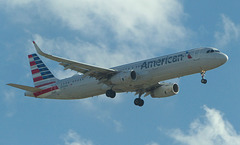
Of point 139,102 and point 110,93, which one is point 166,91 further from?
point 110,93

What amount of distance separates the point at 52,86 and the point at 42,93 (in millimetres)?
1551

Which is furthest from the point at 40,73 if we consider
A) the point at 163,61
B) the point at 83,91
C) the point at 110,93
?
the point at 163,61

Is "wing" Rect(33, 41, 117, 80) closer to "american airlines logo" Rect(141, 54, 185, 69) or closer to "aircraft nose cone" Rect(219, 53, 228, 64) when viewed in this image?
"american airlines logo" Rect(141, 54, 185, 69)

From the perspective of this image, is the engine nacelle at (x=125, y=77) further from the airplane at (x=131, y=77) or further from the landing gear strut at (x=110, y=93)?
the landing gear strut at (x=110, y=93)

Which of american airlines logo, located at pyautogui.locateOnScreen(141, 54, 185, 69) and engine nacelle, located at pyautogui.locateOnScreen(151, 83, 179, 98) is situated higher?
american airlines logo, located at pyautogui.locateOnScreen(141, 54, 185, 69)

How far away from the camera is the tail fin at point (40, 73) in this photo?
59.3 meters

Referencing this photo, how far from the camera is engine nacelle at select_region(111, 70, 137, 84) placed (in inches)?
1927

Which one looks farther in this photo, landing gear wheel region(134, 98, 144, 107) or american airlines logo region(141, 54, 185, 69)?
landing gear wheel region(134, 98, 144, 107)

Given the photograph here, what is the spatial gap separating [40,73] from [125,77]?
16533 mm

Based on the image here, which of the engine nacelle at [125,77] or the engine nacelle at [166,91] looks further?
the engine nacelle at [166,91]

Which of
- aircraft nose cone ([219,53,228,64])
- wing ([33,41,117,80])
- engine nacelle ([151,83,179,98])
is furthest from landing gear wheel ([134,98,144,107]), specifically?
aircraft nose cone ([219,53,228,64])

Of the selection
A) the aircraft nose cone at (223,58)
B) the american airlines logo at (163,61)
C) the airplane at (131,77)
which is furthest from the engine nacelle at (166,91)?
the aircraft nose cone at (223,58)

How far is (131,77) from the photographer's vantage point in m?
49.0

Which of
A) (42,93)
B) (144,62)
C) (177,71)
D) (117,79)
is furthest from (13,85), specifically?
(177,71)
